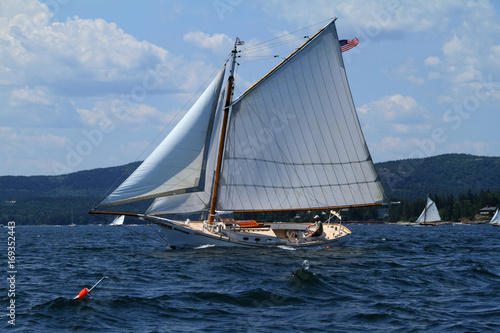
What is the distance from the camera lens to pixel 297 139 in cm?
4141

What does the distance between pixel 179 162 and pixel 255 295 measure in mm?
18121

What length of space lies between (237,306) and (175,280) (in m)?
6.65

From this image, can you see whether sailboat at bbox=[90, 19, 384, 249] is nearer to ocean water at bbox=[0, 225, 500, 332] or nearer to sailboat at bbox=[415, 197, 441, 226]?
ocean water at bbox=[0, 225, 500, 332]

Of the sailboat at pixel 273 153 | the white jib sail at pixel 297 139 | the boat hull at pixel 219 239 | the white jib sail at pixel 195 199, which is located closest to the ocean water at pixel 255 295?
the boat hull at pixel 219 239

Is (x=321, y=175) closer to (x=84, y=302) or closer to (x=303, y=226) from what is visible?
(x=303, y=226)

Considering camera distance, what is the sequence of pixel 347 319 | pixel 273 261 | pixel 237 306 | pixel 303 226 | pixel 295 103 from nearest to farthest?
pixel 347 319
pixel 237 306
pixel 273 261
pixel 295 103
pixel 303 226

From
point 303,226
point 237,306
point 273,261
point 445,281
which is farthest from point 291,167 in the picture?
point 237,306

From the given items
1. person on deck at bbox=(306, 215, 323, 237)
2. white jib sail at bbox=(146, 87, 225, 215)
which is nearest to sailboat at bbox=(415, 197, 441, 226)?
person on deck at bbox=(306, 215, 323, 237)

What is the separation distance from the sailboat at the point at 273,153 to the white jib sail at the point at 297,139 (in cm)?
7

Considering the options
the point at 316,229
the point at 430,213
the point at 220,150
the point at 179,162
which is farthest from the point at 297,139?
the point at 430,213

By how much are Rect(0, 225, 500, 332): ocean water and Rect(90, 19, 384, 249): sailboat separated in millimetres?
5733

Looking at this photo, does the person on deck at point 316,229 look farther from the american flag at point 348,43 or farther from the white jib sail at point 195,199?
the american flag at point 348,43

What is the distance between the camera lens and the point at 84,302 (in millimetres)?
20750

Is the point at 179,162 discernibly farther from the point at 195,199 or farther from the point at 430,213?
the point at 430,213
